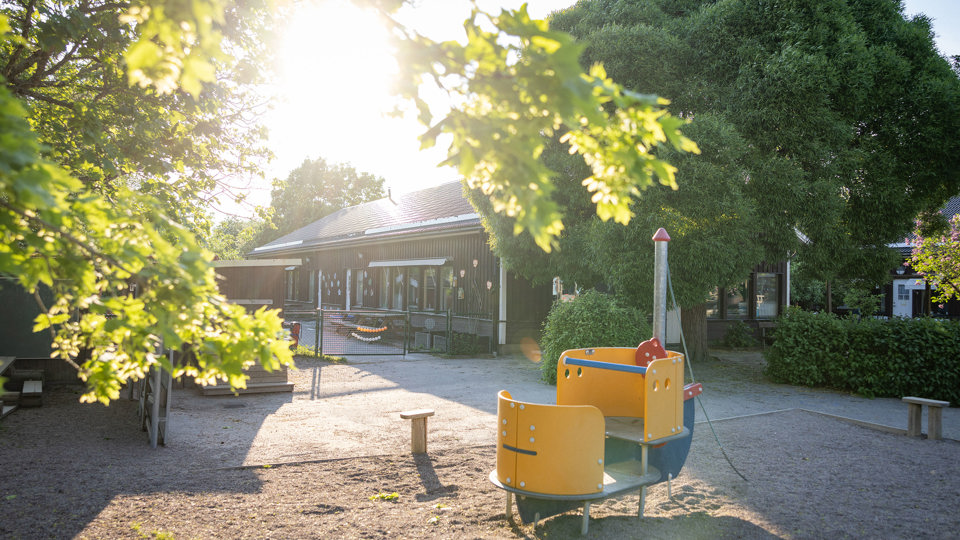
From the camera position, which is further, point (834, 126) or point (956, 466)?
point (834, 126)

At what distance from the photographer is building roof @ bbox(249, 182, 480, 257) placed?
17.7m

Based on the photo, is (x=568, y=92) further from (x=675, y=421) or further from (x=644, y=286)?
(x=644, y=286)

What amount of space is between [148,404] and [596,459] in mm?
5054

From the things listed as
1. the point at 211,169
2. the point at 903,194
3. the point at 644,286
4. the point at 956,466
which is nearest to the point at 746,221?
the point at 644,286

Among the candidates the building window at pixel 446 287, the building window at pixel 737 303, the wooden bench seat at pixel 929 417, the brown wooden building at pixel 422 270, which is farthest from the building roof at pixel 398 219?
the wooden bench seat at pixel 929 417

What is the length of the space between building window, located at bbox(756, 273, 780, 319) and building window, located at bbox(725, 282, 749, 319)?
51 cm

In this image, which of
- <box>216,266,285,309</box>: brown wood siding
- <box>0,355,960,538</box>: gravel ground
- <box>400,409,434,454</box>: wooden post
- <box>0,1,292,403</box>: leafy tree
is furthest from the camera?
<box>216,266,285,309</box>: brown wood siding

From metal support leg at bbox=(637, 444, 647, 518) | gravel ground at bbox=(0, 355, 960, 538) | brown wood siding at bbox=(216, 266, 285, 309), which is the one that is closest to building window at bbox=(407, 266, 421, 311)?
brown wood siding at bbox=(216, 266, 285, 309)

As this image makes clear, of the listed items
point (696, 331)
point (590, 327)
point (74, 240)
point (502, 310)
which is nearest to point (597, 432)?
point (74, 240)

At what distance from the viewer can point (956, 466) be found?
6.03 meters

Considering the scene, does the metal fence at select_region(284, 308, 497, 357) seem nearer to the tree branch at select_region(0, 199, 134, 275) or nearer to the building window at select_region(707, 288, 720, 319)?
the building window at select_region(707, 288, 720, 319)

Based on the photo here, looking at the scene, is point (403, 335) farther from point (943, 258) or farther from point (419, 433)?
point (943, 258)

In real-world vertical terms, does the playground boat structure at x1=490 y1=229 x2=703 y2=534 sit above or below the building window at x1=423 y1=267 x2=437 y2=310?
below

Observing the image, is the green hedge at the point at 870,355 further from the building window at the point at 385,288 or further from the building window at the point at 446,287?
the building window at the point at 385,288
